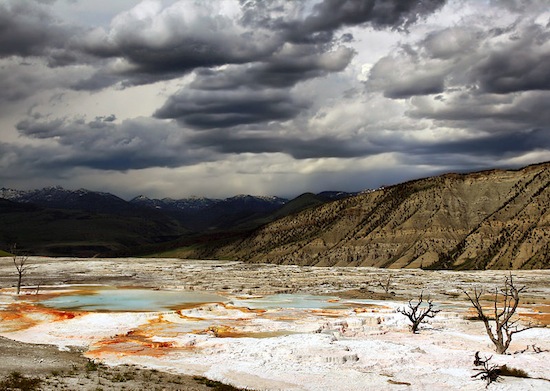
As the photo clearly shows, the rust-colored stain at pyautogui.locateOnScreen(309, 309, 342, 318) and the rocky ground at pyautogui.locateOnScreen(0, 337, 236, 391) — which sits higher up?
the rocky ground at pyautogui.locateOnScreen(0, 337, 236, 391)

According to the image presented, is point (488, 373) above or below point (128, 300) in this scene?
above

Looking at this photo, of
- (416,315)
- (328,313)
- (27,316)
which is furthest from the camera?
(328,313)

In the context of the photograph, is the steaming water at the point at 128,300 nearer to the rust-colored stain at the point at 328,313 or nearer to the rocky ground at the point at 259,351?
the rocky ground at the point at 259,351

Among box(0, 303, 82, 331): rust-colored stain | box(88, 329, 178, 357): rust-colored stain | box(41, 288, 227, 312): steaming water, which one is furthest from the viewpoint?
box(41, 288, 227, 312): steaming water

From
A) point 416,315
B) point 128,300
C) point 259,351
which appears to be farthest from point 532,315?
point 128,300

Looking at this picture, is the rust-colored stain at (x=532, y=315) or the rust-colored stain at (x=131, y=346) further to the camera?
the rust-colored stain at (x=532, y=315)

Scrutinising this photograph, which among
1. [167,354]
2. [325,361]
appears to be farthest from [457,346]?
[167,354]

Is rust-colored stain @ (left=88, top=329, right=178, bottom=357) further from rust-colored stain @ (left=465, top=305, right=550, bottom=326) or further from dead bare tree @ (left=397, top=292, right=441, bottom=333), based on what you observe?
rust-colored stain @ (left=465, top=305, right=550, bottom=326)

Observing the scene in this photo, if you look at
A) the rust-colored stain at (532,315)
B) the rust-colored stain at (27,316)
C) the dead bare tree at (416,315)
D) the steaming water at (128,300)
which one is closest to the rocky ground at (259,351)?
the rust-colored stain at (27,316)

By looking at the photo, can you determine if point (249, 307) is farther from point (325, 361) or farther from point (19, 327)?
point (325, 361)

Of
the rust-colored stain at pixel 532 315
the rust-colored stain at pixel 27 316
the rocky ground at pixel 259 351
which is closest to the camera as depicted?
the rocky ground at pixel 259 351

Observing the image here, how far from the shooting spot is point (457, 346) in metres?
41.7

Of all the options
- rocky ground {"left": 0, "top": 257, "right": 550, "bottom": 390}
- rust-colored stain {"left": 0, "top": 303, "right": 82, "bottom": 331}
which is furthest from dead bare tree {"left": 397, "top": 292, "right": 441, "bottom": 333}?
rust-colored stain {"left": 0, "top": 303, "right": 82, "bottom": 331}

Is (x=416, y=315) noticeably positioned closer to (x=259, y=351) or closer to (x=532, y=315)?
(x=532, y=315)
